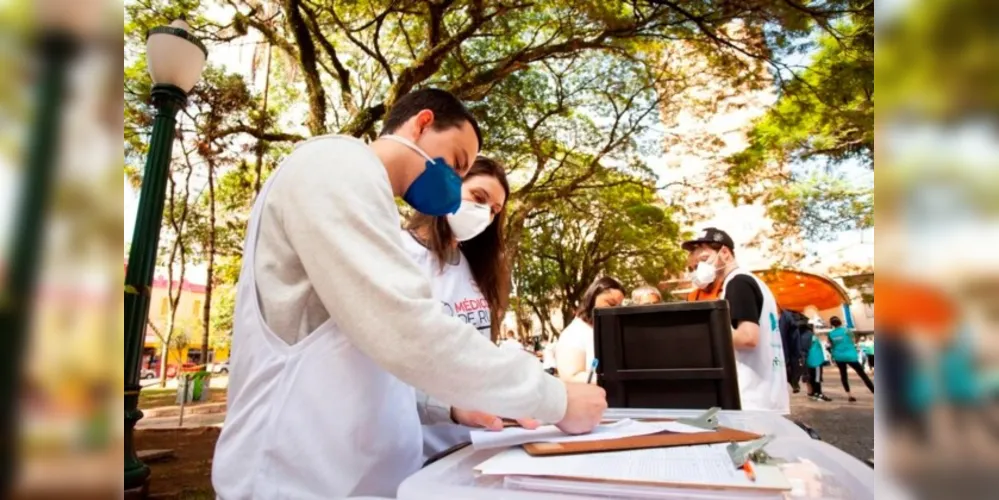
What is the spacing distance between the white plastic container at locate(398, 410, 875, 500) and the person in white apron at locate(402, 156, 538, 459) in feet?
2.68

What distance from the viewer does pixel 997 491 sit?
0.20 metres

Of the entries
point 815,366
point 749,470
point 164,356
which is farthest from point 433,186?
point 164,356

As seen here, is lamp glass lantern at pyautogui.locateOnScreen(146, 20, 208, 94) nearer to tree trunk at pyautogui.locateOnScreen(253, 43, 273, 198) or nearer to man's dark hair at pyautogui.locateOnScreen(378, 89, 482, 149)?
man's dark hair at pyautogui.locateOnScreen(378, 89, 482, 149)

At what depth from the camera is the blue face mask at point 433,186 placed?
1.18 metres

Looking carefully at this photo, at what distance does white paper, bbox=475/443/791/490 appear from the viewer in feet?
1.96

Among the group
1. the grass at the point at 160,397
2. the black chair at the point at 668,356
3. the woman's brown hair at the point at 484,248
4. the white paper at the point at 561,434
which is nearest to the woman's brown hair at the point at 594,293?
the black chair at the point at 668,356

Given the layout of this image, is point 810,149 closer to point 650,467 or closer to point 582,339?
point 582,339

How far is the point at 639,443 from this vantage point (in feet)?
2.63

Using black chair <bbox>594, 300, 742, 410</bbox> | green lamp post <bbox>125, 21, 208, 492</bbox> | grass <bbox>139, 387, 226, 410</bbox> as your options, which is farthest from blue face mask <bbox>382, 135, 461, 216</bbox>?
grass <bbox>139, 387, 226, 410</bbox>

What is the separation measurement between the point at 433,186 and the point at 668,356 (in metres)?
1.29

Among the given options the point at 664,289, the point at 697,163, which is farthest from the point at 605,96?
the point at 664,289

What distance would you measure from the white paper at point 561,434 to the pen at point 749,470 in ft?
0.70

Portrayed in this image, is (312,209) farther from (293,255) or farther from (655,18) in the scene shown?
(655,18)

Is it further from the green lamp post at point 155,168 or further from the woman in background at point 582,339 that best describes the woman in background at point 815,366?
the green lamp post at point 155,168
